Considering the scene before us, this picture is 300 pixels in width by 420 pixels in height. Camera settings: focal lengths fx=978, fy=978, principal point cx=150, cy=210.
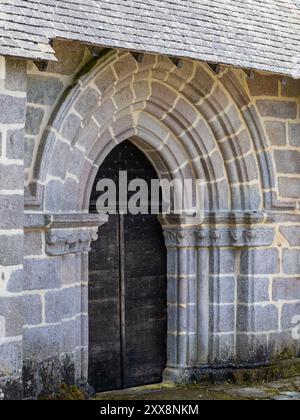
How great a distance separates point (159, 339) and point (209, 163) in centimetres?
177

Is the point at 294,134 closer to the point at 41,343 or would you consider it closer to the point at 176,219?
the point at 176,219

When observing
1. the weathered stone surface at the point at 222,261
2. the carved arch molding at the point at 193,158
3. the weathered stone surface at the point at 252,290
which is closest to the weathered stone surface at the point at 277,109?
the carved arch molding at the point at 193,158

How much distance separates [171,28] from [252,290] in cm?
275

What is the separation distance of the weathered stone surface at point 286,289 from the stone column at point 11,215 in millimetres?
3441

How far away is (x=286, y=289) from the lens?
978 centimetres

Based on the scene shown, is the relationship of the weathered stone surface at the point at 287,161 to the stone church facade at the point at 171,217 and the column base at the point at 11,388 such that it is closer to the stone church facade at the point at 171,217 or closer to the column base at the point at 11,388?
the stone church facade at the point at 171,217

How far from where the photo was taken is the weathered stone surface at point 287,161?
9.68 m

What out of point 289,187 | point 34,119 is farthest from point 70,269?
point 289,187

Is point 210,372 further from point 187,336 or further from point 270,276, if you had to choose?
point 270,276

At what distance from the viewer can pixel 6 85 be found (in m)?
6.93

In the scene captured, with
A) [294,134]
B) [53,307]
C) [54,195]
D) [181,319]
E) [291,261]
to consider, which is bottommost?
[181,319]

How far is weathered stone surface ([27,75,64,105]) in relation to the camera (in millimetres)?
7809

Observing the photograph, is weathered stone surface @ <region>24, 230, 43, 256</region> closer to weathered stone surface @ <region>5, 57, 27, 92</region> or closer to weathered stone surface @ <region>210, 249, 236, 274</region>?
weathered stone surface @ <region>5, 57, 27, 92</region>

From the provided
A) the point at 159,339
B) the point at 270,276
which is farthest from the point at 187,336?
the point at 270,276
